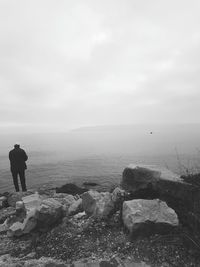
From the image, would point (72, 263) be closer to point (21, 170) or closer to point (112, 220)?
point (112, 220)

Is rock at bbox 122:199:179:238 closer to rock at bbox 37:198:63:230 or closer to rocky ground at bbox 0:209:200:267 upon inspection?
rocky ground at bbox 0:209:200:267

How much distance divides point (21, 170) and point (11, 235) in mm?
7988

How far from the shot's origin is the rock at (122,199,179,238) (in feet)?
19.7

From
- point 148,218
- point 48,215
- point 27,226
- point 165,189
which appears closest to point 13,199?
point 27,226

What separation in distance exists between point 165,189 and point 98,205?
7.13 ft

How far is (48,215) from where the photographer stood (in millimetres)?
7156

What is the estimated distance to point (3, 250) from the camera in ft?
21.2

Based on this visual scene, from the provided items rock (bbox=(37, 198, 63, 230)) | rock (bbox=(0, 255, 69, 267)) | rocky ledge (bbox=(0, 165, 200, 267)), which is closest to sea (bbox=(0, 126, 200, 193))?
rocky ledge (bbox=(0, 165, 200, 267))

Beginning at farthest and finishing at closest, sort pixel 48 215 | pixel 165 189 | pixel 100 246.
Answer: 1. pixel 165 189
2. pixel 48 215
3. pixel 100 246

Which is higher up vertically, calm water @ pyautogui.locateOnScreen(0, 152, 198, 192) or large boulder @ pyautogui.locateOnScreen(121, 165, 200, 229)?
large boulder @ pyautogui.locateOnScreen(121, 165, 200, 229)

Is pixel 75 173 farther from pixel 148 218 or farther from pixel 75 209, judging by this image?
pixel 148 218

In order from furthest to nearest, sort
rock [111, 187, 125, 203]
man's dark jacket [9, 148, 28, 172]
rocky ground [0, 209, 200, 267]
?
1. man's dark jacket [9, 148, 28, 172]
2. rock [111, 187, 125, 203]
3. rocky ground [0, 209, 200, 267]

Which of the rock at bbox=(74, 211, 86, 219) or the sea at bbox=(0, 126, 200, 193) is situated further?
the sea at bbox=(0, 126, 200, 193)

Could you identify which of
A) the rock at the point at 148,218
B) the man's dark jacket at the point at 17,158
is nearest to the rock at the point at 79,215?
the rock at the point at 148,218
